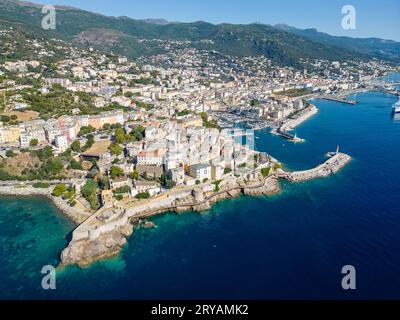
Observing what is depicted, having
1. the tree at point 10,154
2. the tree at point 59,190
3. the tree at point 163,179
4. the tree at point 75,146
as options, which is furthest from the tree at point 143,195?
the tree at point 10,154

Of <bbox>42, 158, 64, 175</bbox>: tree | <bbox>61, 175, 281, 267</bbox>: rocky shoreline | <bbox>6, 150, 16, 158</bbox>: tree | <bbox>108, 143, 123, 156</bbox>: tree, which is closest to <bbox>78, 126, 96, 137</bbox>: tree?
<bbox>108, 143, 123, 156</bbox>: tree

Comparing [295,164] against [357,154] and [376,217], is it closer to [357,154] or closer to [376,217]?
[357,154]

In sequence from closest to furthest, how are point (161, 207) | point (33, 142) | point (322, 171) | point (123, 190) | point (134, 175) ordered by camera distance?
point (161, 207) < point (123, 190) < point (134, 175) < point (322, 171) < point (33, 142)

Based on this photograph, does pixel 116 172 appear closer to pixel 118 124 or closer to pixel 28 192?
pixel 28 192

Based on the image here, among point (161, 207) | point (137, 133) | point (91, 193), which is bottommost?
point (161, 207)

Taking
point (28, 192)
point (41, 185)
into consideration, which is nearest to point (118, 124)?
point (41, 185)

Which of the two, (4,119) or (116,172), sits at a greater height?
(4,119)
